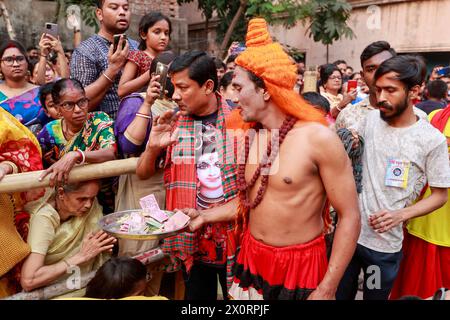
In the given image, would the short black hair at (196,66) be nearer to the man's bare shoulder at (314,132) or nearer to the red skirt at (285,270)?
the man's bare shoulder at (314,132)

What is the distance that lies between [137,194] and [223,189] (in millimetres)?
630

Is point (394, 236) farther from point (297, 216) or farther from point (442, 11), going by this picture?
point (442, 11)

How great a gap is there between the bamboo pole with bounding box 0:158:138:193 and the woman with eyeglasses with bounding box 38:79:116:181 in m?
0.09

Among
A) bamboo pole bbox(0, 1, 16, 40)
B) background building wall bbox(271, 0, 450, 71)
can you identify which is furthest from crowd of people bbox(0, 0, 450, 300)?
background building wall bbox(271, 0, 450, 71)

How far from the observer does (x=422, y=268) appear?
297 centimetres

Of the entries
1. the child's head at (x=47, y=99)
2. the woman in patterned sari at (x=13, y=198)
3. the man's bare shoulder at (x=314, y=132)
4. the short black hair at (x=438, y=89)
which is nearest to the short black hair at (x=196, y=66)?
the man's bare shoulder at (x=314, y=132)

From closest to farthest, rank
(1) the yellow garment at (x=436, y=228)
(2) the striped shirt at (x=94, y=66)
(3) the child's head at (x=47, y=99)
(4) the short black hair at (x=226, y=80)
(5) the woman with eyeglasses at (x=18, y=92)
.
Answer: (1) the yellow garment at (x=436, y=228) < (2) the striped shirt at (x=94, y=66) < (3) the child's head at (x=47, y=99) < (5) the woman with eyeglasses at (x=18, y=92) < (4) the short black hair at (x=226, y=80)

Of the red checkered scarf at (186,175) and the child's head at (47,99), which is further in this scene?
the child's head at (47,99)

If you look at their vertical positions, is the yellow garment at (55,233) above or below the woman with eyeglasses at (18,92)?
below

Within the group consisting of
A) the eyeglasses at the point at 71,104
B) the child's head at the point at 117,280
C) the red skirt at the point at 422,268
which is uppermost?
the eyeglasses at the point at 71,104

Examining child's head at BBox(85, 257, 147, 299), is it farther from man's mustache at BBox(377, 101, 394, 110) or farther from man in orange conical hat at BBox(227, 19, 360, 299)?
man's mustache at BBox(377, 101, 394, 110)

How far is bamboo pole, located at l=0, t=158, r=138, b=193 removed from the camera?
2.28 metres

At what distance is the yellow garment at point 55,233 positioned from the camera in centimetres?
253

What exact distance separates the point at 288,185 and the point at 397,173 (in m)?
0.90
